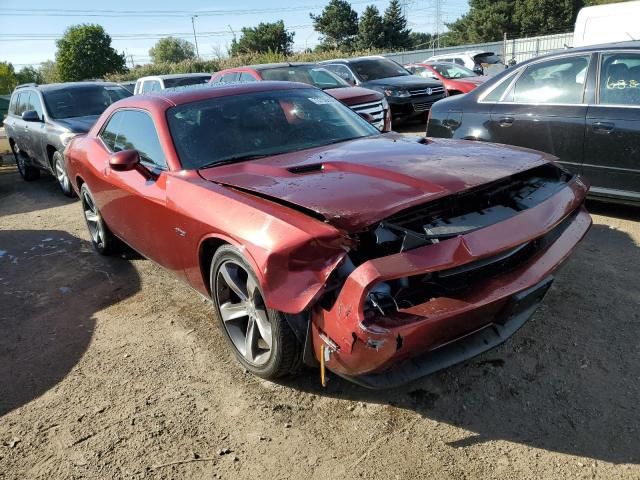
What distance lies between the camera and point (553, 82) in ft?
16.4

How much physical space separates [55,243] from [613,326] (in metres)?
5.51

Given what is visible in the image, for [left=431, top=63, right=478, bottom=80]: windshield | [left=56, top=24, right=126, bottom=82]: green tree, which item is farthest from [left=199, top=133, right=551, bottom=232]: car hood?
[left=56, top=24, right=126, bottom=82]: green tree

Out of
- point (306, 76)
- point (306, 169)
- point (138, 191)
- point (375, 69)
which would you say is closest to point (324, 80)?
point (306, 76)

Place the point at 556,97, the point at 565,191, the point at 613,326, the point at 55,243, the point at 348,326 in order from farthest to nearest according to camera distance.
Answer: the point at 55,243, the point at 556,97, the point at 613,326, the point at 565,191, the point at 348,326

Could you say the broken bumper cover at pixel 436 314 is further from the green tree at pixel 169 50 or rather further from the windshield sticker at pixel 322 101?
the green tree at pixel 169 50

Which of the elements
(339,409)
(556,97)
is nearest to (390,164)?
(339,409)

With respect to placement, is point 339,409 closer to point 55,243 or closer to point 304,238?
point 304,238

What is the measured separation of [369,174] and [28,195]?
7740mm

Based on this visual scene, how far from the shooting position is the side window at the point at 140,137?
361cm

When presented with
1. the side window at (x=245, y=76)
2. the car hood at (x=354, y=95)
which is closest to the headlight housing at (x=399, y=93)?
the car hood at (x=354, y=95)

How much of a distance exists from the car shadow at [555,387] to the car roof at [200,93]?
2.17 metres

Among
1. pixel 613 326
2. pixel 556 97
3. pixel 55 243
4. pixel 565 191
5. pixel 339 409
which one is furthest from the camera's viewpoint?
pixel 55 243

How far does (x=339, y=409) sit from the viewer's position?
2660mm

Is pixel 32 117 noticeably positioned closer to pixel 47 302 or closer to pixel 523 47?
pixel 47 302
